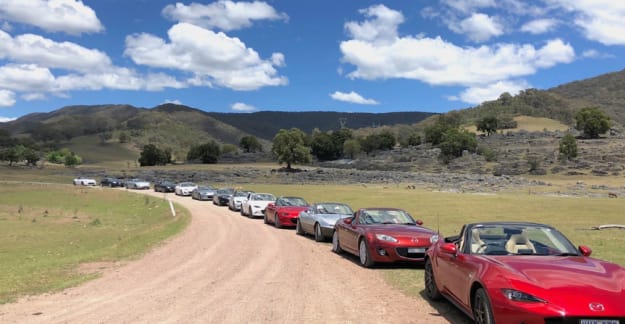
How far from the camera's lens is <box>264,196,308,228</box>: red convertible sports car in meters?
21.9

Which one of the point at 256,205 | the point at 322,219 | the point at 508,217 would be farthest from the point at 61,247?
the point at 508,217

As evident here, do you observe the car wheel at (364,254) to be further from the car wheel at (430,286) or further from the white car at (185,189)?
the white car at (185,189)

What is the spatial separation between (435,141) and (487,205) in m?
128

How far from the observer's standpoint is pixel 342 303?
8.05 metres

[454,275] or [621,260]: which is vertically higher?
[454,275]

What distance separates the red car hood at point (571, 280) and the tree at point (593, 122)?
13868 cm

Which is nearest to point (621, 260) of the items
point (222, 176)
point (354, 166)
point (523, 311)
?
point (523, 311)

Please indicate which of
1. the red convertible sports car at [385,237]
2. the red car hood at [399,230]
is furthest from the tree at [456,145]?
the red car hood at [399,230]

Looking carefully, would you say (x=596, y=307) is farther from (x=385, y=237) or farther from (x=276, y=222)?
(x=276, y=222)

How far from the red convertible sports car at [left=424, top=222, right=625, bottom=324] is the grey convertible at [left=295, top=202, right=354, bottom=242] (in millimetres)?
8734

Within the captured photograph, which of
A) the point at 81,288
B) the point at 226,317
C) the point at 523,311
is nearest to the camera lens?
the point at 523,311

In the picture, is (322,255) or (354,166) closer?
(322,255)

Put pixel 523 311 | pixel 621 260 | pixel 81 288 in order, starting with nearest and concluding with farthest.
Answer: pixel 523 311, pixel 81 288, pixel 621 260

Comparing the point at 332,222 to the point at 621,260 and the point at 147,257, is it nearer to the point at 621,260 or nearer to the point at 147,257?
the point at 147,257
